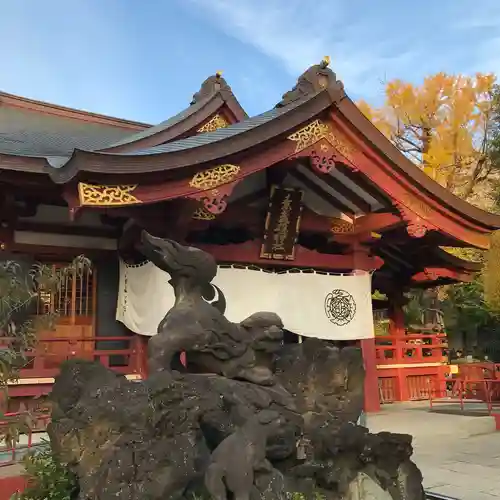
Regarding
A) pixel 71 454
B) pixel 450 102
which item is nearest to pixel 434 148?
pixel 450 102

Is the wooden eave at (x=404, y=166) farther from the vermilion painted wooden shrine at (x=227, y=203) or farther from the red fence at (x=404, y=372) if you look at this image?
the red fence at (x=404, y=372)

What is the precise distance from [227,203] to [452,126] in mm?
17128

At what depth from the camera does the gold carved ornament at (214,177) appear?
7.45 meters

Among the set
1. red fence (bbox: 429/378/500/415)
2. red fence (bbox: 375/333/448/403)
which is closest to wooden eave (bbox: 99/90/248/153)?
red fence (bbox: 375/333/448/403)

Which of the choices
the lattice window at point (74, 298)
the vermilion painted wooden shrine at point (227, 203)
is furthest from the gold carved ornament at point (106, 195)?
the lattice window at point (74, 298)

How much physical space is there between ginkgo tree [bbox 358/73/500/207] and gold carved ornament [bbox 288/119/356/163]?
14509mm

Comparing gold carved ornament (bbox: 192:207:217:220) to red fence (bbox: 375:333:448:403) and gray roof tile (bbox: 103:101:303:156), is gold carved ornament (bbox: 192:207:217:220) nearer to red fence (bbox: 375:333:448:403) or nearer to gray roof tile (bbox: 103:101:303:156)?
gray roof tile (bbox: 103:101:303:156)

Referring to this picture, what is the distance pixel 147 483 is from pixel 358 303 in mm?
7126

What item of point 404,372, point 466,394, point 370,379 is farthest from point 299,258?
point 466,394

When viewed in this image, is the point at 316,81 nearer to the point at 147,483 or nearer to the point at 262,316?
the point at 262,316

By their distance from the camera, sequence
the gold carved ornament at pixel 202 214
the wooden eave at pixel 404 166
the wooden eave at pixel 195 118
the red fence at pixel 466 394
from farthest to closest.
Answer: the red fence at pixel 466 394 < the wooden eave at pixel 195 118 < the wooden eave at pixel 404 166 < the gold carved ornament at pixel 202 214

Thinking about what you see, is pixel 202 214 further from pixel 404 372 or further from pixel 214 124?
pixel 404 372

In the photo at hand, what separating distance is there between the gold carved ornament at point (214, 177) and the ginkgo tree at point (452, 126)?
16179 mm

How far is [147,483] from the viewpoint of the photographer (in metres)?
3.03
